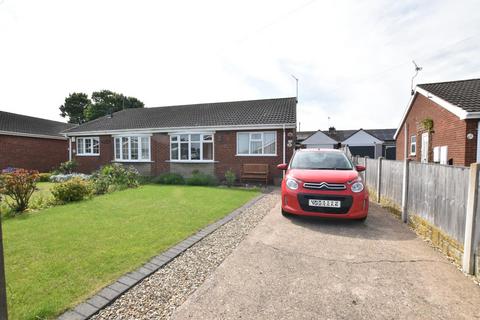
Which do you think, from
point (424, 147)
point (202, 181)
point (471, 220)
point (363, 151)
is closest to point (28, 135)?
point (202, 181)

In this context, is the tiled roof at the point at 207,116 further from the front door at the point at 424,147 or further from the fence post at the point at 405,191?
the front door at the point at 424,147

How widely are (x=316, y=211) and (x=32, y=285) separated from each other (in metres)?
4.65

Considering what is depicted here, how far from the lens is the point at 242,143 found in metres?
13.0

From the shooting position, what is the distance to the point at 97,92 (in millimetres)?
43969

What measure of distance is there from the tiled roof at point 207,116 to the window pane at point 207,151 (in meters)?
1.18

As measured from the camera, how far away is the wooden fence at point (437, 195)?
10.8 feet

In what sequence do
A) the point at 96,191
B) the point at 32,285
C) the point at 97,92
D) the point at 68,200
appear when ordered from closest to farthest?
the point at 32,285 < the point at 68,200 < the point at 96,191 < the point at 97,92

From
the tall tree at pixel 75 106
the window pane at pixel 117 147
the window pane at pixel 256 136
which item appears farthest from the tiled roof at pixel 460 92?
the tall tree at pixel 75 106

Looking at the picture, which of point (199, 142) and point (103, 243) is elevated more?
point (199, 142)

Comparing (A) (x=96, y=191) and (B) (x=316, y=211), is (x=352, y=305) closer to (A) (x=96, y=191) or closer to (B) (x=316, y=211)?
(B) (x=316, y=211)

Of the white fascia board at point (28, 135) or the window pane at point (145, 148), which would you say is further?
the white fascia board at point (28, 135)

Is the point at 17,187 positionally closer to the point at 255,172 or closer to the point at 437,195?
the point at 255,172

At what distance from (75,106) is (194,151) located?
41565 millimetres

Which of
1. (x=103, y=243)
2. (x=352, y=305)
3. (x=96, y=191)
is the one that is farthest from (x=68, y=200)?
(x=352, y=305)
